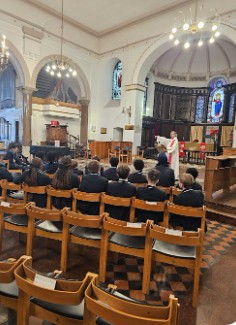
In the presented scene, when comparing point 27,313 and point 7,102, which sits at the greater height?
point 7,102

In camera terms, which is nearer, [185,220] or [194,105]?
[185,220]

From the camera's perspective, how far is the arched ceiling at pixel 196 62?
1540 cm

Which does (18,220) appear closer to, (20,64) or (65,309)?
(65,309)

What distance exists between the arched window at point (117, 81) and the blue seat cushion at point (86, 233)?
533 inches

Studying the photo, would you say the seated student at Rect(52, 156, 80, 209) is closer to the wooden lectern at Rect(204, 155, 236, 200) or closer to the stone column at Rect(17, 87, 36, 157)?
the wooden lectern at Rect(204, 155, 236, 200)

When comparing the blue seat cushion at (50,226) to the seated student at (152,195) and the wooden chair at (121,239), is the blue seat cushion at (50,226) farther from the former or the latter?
the seated student at (152,195)

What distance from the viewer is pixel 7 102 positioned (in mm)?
15906

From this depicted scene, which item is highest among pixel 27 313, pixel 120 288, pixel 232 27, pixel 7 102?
pixel 232 27

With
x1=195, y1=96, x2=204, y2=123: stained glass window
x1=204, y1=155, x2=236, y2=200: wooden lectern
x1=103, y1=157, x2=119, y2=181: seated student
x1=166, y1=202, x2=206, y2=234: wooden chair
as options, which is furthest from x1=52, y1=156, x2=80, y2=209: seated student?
x1=195, y1=96, x2=204, y2=123: stained glass window

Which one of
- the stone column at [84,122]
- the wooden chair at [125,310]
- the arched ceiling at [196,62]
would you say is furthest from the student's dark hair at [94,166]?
the arched ceiling at [196,62]

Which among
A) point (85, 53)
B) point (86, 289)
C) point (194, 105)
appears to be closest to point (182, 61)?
point (194, 105)

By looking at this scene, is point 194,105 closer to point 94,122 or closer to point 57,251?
point 94,122

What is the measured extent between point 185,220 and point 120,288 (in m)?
1.11

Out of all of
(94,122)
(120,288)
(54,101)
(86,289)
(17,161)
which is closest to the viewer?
(86,289)
